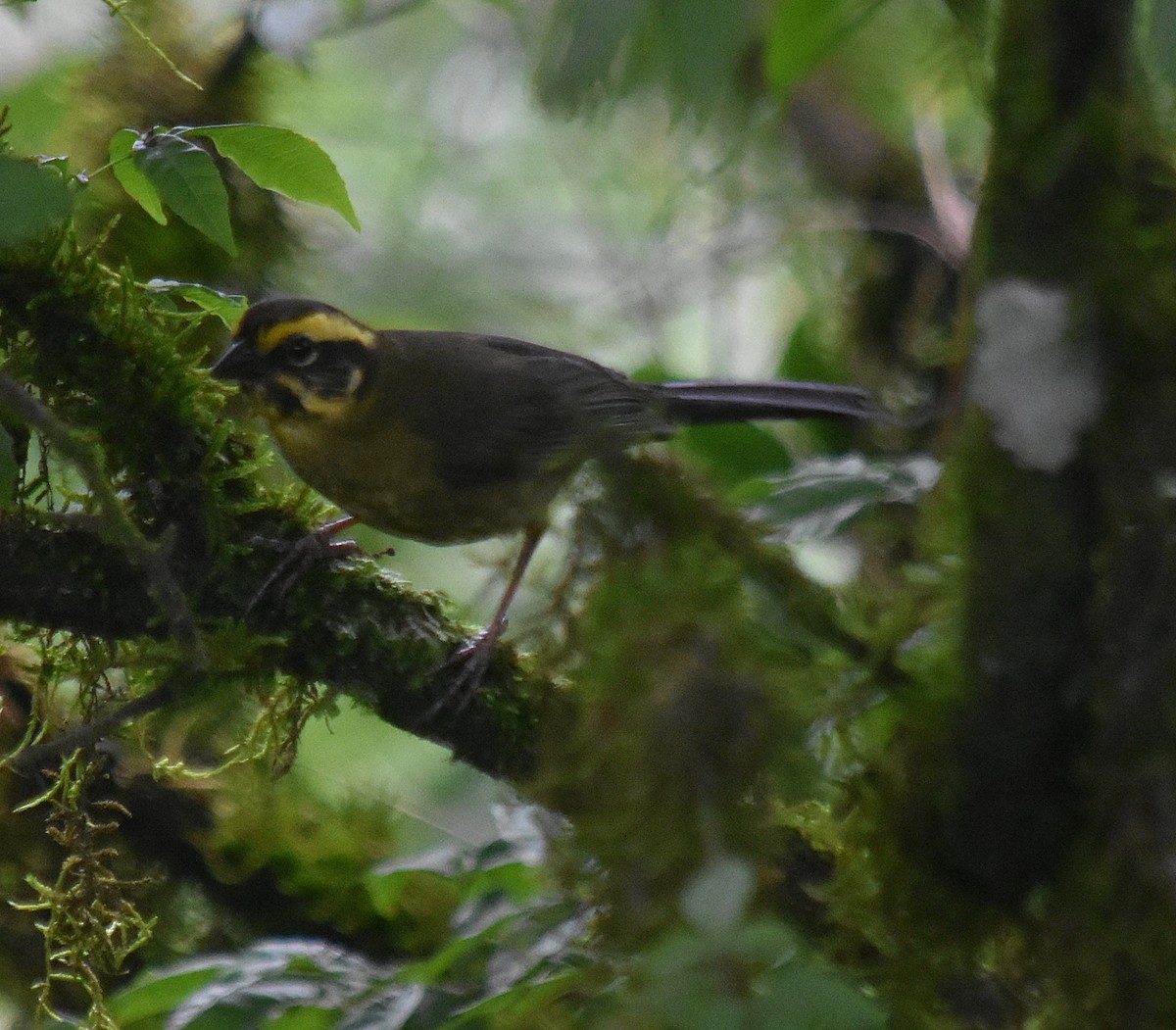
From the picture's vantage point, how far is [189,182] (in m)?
1.97

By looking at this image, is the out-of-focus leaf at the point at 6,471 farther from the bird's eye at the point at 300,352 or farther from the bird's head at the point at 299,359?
the bird's eye at the point at 300,352

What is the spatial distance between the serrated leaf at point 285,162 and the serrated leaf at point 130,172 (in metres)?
0.13

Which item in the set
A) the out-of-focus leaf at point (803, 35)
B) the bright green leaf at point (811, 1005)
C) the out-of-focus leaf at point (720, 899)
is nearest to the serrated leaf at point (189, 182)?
the out-of-focus leaf at point (803, 35)

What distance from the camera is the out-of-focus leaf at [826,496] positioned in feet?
8.38

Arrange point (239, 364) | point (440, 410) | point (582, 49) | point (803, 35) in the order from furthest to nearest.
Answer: point (440, 410) < point (239, 364) < point (803, 35) < point (582, 49)

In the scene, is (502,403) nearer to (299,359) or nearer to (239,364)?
(299,359)

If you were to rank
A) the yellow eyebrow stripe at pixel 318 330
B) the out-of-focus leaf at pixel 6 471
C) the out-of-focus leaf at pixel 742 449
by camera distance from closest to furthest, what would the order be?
→ the out-of-focus leaf at pixel 6 471, the yellow eyebrow stripe at pixel 318 330, the out-of-focus leaf at pixel 742 449

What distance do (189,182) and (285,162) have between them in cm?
14

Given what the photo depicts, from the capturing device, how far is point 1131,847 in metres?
1.93

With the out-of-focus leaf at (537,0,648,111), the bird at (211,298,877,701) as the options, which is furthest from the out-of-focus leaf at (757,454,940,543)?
the out-of-focus leaf at (537,0,648,111)

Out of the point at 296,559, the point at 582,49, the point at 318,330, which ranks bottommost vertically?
the point at 296,559

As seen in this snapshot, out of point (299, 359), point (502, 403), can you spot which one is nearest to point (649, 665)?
point (299, 359)

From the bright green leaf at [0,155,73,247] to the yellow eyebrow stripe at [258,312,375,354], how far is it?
6.40 ft

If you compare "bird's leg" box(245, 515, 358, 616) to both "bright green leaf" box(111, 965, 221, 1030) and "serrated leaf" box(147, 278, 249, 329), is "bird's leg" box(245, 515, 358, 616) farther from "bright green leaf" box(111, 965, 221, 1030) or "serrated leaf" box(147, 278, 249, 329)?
"bright green leaf" box(111, 965, 221, 1030)
